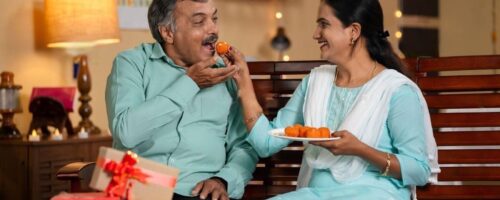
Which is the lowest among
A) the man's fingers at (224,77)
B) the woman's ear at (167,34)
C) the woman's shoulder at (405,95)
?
the woman's shoulder at (405,95)

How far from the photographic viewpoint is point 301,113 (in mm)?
2754

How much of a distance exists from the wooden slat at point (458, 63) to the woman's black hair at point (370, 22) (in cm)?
26

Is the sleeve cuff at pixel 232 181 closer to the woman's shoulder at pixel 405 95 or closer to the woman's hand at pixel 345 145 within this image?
the woman's hand at pixel 345 145

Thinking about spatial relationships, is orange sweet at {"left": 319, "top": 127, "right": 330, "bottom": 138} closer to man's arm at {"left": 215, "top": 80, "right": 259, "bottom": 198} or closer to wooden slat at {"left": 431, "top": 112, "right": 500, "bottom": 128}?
man's arm at {"left": 215, "top": 80, "right": 259, "bottom": 198}

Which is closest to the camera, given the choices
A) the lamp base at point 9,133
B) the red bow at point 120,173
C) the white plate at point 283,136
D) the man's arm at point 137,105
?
the red bow at point 120,173

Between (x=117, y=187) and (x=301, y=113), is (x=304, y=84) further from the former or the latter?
(x=117, y=187)

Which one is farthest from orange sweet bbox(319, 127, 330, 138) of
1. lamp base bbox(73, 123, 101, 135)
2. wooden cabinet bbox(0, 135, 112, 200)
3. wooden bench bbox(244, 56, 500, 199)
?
lamp base bbox(73, 123, 101, 135)

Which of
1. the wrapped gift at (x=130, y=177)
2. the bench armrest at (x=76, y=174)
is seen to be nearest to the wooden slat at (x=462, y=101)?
the bench armrest at (x=76, y=174)

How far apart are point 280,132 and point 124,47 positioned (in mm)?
2636

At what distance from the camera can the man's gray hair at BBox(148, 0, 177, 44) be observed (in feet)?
9.01

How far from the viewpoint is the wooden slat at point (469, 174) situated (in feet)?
9.42

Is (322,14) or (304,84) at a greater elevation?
(322,14)

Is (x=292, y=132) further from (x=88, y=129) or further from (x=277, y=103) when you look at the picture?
(x=88, y=129)

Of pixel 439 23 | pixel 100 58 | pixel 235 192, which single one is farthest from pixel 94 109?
pixel 439 23
